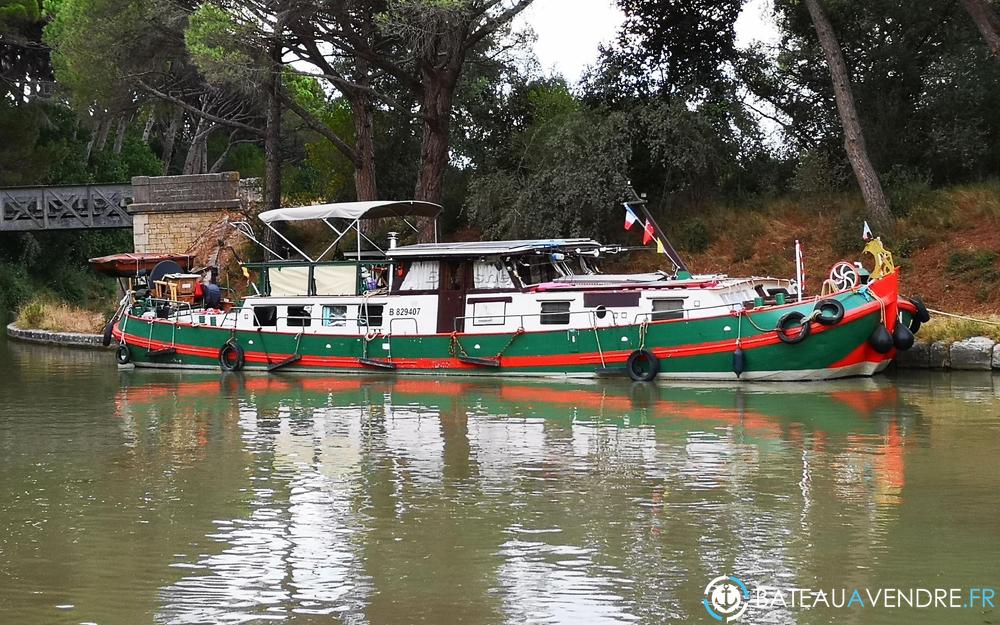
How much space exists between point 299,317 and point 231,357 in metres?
1.62

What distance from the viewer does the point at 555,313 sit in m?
21.9

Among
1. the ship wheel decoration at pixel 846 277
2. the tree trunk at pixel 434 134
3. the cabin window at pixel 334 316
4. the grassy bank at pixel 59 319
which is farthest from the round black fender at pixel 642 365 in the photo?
the grassy bank at pixel 59 319

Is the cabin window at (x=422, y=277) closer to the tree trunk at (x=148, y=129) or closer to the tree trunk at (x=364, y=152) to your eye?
the tree trunk at (x=364, y=152)

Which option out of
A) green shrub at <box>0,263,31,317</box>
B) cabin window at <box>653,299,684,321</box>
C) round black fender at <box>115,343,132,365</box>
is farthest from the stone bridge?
cabin window at <box>653,299,684,321</box>

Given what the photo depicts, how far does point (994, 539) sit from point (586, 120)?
21859 mm

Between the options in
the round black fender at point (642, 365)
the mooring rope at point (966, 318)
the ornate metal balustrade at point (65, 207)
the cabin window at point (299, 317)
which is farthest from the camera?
the ornate metal balustrade at point (65, 207)

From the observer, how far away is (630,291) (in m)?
21.4

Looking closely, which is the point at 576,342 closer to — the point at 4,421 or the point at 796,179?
the point at 4,421

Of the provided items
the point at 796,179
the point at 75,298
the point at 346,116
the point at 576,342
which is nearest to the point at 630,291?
the point at 576,342

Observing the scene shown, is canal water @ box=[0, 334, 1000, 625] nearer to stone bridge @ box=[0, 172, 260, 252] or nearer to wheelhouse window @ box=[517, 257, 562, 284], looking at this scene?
wheelhouse window @ box=[517, 257, 562, 284]

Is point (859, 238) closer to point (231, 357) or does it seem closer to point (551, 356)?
point (551, 356)

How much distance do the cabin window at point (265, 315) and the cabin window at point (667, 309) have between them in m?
7.53

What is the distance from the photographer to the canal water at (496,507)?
8.46 m

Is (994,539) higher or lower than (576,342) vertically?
lower
